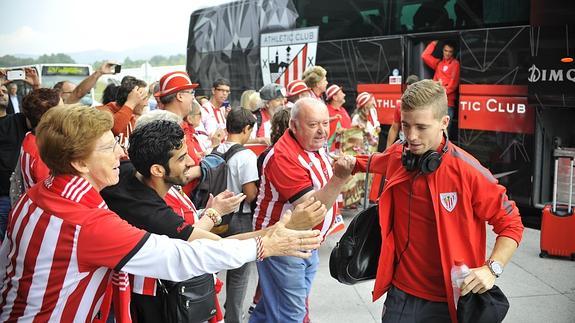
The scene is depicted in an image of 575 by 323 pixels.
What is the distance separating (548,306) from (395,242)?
9.30 feet

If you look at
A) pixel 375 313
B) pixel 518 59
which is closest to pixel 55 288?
pixel 375 313

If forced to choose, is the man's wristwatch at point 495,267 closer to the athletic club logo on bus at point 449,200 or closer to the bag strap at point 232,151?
the athletic club logo on bus at point 449,200

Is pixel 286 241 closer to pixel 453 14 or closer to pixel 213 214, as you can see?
pixel 213 214

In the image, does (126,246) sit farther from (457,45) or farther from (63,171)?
(457,45)

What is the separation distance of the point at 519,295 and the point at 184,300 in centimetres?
388

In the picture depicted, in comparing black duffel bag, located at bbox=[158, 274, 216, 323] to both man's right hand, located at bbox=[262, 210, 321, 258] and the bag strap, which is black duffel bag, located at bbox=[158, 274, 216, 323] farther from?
the bag strap

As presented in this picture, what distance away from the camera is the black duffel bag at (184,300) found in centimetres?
252

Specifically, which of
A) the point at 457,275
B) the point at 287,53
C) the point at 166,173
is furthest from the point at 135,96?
the point at 287,53

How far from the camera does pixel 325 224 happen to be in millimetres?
3836

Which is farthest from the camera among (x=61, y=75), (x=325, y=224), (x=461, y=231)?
(x=61, y=75)

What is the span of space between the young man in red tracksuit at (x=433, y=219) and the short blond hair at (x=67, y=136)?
144cm

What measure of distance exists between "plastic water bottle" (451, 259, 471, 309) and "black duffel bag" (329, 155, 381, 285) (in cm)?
52

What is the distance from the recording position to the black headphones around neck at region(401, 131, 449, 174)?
2697 millimetres

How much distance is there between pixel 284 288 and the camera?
371 cm
